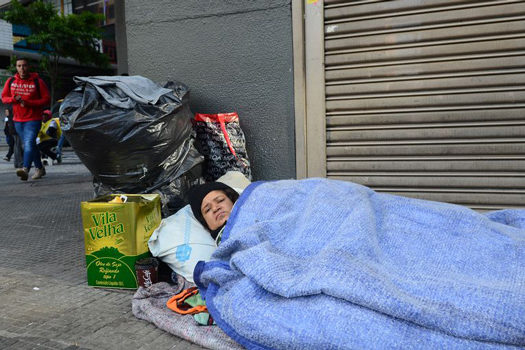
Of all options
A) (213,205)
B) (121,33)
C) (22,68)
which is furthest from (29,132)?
(213,205)

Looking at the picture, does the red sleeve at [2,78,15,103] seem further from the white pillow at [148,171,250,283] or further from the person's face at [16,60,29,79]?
the white pillow at [148,171,250,283]

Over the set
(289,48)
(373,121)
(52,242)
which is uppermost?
(289,48)

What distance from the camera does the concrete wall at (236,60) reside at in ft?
11.8

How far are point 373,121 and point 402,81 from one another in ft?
Result: 1.18

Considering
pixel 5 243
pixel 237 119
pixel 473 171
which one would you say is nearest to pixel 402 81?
pixel 473 171

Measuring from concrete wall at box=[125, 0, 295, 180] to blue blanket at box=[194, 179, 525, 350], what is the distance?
1.33 meters

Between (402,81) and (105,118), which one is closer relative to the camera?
(105,118)

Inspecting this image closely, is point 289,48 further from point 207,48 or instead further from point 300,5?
point 207,48

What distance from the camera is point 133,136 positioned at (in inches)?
118

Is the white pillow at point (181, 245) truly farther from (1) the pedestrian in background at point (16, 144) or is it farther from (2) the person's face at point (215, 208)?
(1) the pedestrian in background at point (16, 144)

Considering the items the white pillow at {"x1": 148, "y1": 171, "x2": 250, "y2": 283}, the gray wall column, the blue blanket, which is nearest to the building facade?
the blue blanket

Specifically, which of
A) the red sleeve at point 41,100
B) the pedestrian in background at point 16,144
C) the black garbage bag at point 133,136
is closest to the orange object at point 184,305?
the black garbage bag at point 133,136

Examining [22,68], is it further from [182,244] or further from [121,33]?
[182,244]

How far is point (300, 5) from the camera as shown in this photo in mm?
3453
